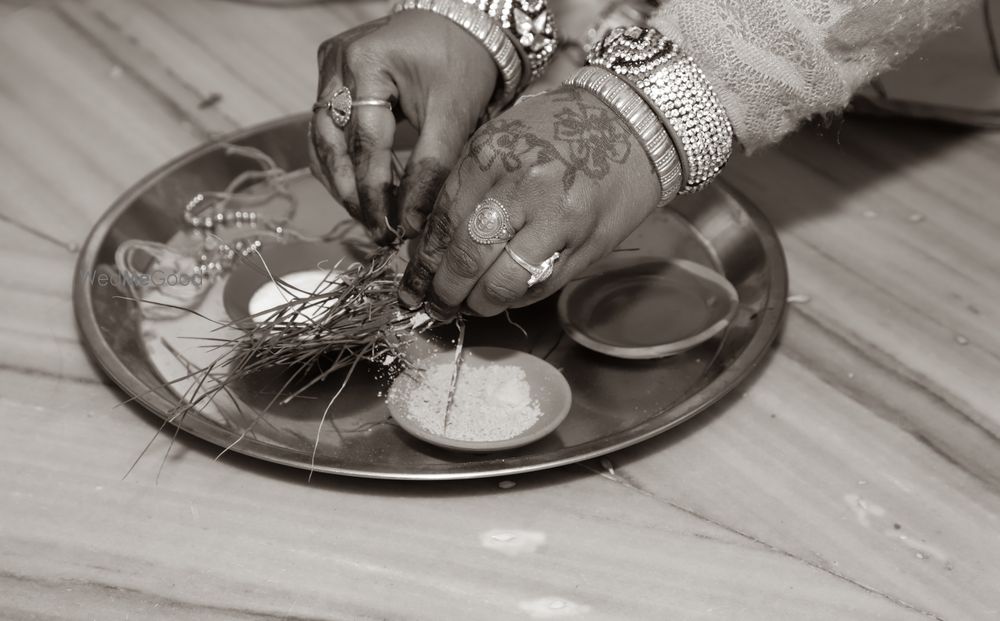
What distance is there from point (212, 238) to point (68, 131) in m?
0.35

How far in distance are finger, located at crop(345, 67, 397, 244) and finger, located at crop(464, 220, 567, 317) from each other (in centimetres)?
14

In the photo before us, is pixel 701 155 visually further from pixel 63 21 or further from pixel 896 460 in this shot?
pixel 63 21

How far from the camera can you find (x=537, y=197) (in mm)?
830

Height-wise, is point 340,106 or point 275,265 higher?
point 340,106

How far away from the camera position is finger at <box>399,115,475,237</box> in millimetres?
928

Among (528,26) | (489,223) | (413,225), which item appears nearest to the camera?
(489,223)

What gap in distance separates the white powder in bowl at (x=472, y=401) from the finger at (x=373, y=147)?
0.14 metres

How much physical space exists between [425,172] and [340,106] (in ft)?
0.35

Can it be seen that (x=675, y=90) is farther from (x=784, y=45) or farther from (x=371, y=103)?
(x=371, y=103)

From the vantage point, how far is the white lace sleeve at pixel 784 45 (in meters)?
0.89

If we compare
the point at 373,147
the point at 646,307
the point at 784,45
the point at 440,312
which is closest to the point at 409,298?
the point at 440,312

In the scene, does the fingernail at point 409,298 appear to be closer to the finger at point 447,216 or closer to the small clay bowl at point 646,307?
the finger at point 447,216

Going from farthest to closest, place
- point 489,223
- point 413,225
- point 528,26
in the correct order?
point 528,26 < point 413,225 < point 489,223

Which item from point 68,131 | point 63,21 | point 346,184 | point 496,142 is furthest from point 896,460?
point 63,21
